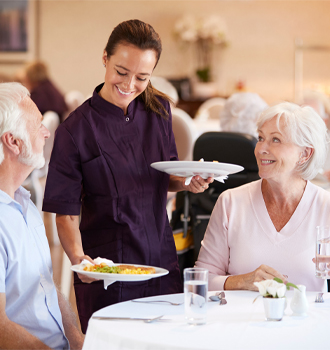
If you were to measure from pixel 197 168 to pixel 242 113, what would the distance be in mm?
1877

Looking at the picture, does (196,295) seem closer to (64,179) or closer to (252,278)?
(252,278)

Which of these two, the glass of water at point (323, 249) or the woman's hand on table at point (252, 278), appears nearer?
the glass of water at point (323, 249)

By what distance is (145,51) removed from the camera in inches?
69.3

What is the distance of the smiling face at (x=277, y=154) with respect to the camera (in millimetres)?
1979

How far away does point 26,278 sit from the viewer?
4.81 feet

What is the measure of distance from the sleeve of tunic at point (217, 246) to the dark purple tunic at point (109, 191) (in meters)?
0.15

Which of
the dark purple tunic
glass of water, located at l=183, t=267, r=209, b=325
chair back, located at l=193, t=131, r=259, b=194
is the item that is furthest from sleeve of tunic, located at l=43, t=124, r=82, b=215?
chair back, located at l=193, t=131, r=259, b=194

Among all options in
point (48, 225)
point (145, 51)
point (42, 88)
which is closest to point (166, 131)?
point (145, 51)

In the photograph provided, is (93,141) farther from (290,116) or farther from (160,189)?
(290,116)

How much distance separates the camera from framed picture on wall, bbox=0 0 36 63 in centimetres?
911

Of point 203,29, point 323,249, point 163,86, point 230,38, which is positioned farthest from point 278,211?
point 230,38

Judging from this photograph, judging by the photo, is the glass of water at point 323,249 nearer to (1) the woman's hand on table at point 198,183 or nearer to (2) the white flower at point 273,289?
(2) the white flower at point 273,289

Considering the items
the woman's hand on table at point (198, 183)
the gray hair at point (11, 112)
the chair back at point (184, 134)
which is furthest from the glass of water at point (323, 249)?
the chair back at point (184, 134)

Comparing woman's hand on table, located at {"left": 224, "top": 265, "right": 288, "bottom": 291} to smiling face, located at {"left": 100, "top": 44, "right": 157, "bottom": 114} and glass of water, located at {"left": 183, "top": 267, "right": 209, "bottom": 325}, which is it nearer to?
glass of water, located at {"left": 183, "top": 267, "right": 209, "bottom": 325}
